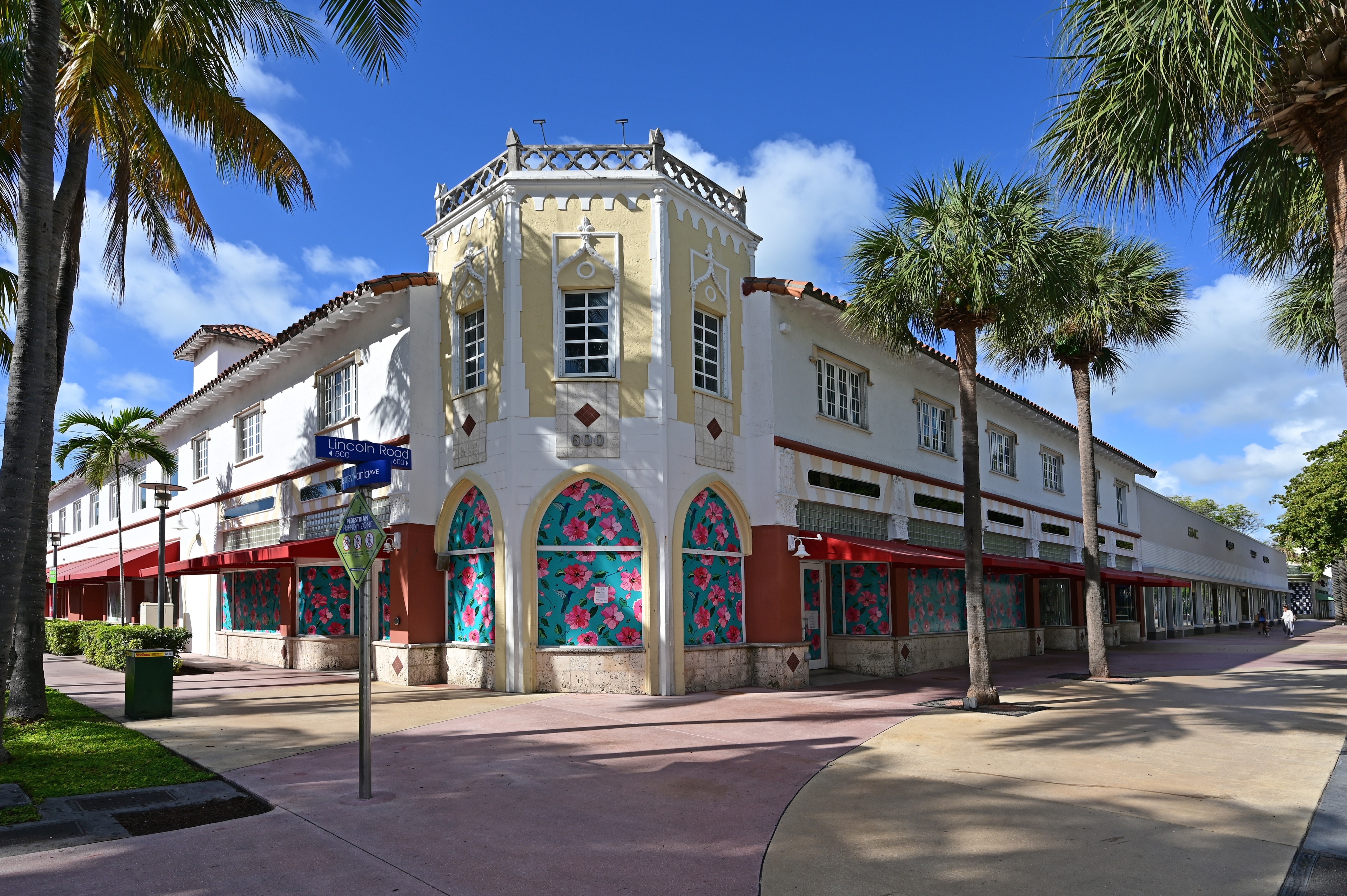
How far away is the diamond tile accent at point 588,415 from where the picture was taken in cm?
1488

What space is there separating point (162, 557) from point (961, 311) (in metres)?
17.5

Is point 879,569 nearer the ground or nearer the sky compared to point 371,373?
nearer the ground

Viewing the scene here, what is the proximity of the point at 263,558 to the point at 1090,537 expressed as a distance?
1702 centimetres

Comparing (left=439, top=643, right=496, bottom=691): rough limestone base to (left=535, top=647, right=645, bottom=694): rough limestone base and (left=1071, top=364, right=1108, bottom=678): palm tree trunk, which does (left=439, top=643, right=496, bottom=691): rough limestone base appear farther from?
(left=1071, top=364, right=1108, bottom=678): palm tree trunk

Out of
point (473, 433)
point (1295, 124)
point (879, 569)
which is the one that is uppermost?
point (1295, 124)

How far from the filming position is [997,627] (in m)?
24.5

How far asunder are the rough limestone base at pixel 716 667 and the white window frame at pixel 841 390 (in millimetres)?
5189

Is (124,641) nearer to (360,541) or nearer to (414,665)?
(414,665)

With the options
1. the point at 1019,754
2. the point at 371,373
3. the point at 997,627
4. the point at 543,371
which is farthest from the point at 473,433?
the point at 997,627

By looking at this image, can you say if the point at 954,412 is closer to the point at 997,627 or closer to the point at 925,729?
the point at 997,627

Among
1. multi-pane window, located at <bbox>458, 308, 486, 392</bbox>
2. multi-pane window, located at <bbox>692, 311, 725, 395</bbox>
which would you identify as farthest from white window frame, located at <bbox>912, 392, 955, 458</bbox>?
multi-pane window, located at <bbox>458, 308, 486, 392</bbox>

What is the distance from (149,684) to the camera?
11.9 m

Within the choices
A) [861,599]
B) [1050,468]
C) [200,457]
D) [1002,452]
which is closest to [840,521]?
[861,599]

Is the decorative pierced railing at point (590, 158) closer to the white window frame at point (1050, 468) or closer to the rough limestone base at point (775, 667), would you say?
the rough limestone base at point (775, 667)
